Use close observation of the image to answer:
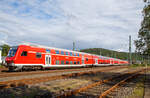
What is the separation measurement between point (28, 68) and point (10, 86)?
9035 mm

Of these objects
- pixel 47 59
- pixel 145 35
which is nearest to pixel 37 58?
pixel 47 59

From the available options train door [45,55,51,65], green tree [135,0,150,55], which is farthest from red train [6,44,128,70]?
green tree [135,0,150,55]

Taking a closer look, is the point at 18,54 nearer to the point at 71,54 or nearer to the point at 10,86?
the point at 10,86

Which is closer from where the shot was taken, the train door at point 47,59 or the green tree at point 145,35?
the green tree at point 145,35

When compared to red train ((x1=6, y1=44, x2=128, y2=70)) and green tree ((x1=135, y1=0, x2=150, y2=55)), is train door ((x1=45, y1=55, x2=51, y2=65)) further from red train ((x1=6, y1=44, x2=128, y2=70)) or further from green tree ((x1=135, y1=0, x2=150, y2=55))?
green tree ((x1=135, y1=0, x2=150, y2=55))

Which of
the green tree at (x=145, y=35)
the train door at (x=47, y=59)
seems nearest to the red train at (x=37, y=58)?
the train door at (x=47, y=59)

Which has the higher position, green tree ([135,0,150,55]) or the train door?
green tree ([135,0,150,55])

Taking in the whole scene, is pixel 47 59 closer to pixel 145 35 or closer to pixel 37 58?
pixel 37 58

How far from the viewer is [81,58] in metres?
30.3

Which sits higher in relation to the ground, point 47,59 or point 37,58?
point 37,58

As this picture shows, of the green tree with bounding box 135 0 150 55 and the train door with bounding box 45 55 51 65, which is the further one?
the train door with bounding box 45 55 51 65

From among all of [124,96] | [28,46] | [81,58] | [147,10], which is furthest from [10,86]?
[81,58]

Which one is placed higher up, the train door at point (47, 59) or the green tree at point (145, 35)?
the green tree at point (145, 35)

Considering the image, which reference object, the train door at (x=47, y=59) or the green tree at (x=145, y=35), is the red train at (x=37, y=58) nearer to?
the train door at (x=47, y=59)
